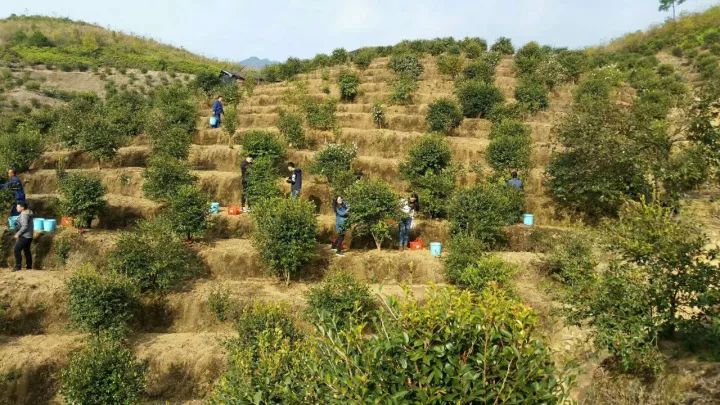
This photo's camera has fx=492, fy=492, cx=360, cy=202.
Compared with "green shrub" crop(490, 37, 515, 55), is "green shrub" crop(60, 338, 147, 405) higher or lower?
lower

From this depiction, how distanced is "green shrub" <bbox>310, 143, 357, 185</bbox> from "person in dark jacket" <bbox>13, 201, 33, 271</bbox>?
29.1 ft

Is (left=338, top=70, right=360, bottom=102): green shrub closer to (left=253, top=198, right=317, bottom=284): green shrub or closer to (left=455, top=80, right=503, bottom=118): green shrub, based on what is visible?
(left=455, top=80, right=503, bottom=118): green shrub

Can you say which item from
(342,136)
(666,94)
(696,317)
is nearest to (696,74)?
(666,94)

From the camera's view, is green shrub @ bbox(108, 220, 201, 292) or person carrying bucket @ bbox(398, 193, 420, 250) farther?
person carrying bucket @ bbox(398, 193, 420, 250)

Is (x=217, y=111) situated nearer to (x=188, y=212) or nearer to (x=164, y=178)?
(x=164, y=178)

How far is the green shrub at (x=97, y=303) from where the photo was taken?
10914 millimetres

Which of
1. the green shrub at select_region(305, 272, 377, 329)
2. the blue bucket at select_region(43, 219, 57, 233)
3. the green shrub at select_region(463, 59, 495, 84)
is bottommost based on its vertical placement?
the green shrub at select_region(305, 272, 377, 329)

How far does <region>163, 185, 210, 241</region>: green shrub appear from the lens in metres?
14.3

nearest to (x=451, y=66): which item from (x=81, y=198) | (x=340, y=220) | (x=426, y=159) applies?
(x=426, y=159)

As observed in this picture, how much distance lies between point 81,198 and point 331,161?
8121mm

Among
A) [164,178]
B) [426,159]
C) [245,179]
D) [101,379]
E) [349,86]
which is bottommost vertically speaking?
[101,379]

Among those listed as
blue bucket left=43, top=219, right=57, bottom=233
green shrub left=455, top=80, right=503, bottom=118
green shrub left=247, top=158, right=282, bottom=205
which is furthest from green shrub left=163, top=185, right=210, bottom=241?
green shrub left=455, top=80, right=503, bottom=118

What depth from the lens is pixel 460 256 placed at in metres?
13.0

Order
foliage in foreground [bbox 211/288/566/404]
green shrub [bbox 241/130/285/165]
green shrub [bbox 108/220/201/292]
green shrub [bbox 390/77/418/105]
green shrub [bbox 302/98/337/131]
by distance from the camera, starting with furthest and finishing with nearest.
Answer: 1. green shrub [bbox 390/77/418/105]
2. green shrub [bbox 302/98/337/131]
3. green shrub [bbox 241/130/285/165]
4. green shrub [bbox 108/220/201/292]
5. foliage in foreground [bbox 211/288/566/404]
